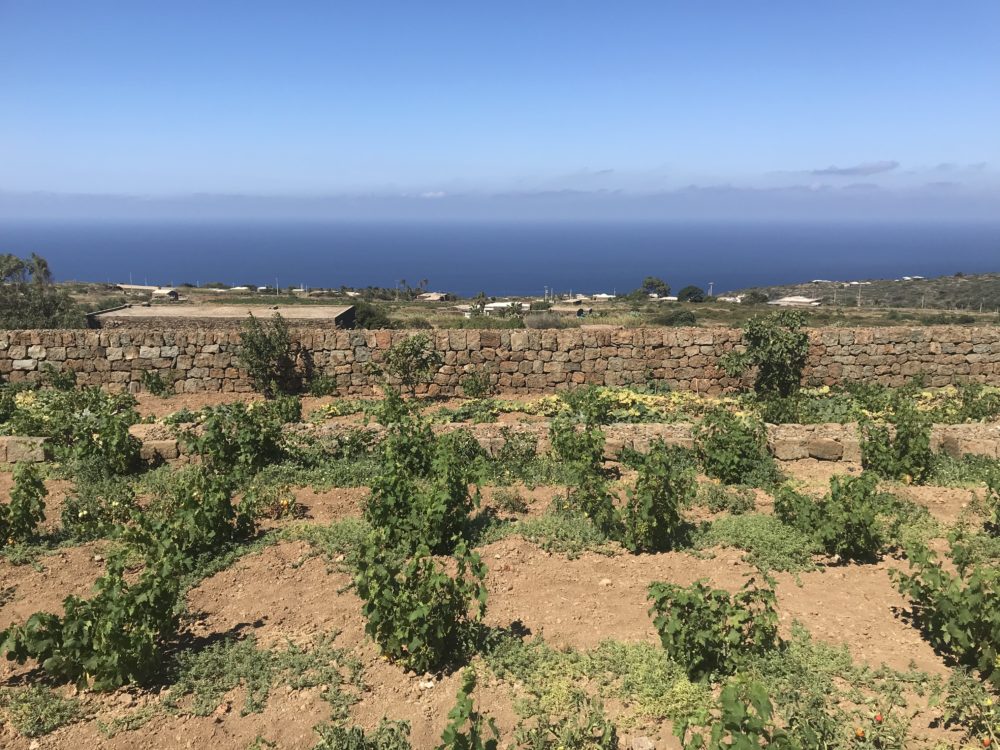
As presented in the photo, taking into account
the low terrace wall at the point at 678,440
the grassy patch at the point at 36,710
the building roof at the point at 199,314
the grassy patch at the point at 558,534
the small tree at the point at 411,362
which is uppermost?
the building roof at the point at 199,314

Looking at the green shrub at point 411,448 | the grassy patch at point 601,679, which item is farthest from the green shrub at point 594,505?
the grassy patch at point 601,679

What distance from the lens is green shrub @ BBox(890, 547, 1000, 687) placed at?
15.9ft

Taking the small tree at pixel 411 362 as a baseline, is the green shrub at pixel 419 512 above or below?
below

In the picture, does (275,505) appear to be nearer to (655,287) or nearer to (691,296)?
(691,296)

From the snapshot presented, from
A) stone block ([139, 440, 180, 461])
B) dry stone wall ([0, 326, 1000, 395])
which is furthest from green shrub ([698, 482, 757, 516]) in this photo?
stone block ([139, 440, 180, 461])

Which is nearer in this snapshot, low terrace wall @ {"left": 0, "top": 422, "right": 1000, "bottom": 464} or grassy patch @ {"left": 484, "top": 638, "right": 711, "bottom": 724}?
grassy patch @ {"left": 484, "top": 638, "right": 711, "bottom": 724}

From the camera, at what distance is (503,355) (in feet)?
48.0

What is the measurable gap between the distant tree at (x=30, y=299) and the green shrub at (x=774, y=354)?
21.3m

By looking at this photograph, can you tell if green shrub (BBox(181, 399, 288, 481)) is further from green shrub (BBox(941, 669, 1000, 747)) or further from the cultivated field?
green shrub (BBox(941, 669, 1000, 747))

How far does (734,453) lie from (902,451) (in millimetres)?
2201

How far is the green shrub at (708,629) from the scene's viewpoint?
5.04m

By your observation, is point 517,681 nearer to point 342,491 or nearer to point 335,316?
point 342,491

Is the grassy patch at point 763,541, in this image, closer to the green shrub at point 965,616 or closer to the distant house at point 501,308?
the green shrub at point 965,616

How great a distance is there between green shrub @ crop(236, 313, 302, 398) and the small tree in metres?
1.70
